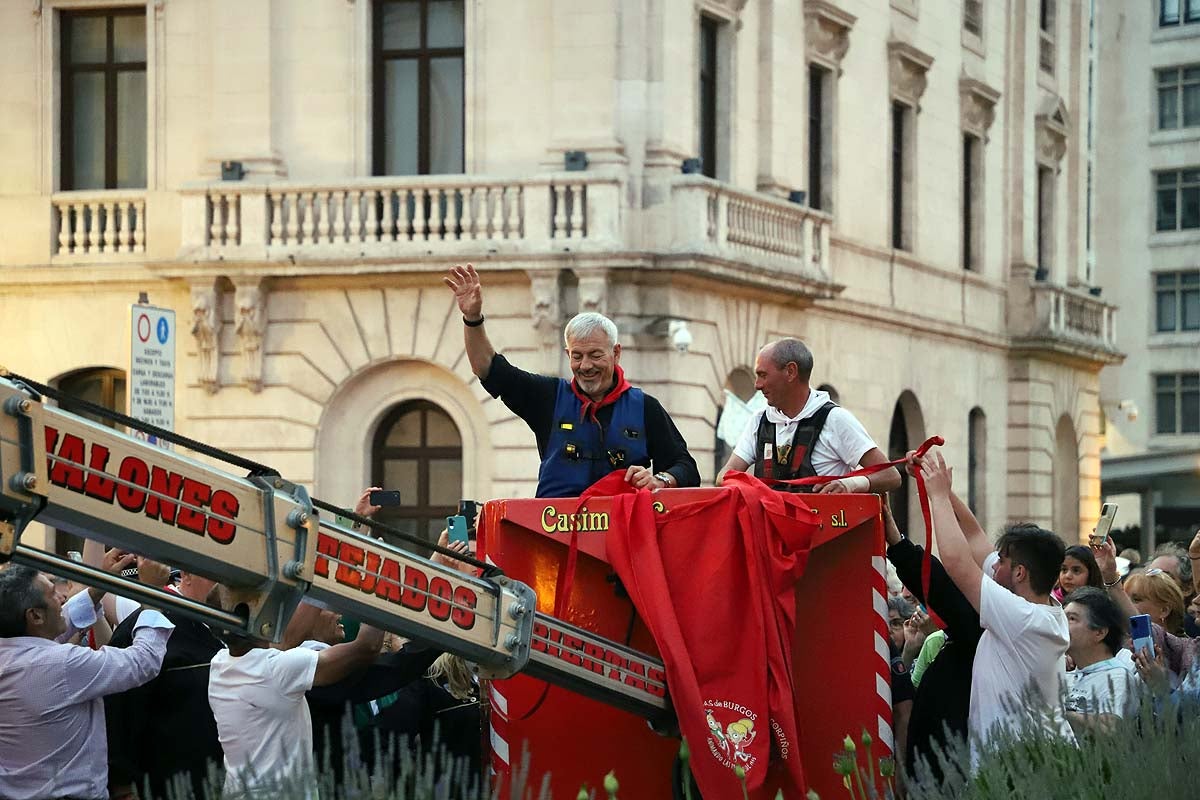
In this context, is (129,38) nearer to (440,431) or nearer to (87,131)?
(87,131)

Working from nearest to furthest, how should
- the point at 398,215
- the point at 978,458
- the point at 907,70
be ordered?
the point at 398,215 → the point at 907,70 → the point at 978,458

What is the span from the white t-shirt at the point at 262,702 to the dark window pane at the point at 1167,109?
5467cm

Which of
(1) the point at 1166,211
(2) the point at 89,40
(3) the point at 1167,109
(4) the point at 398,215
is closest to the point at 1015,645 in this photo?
(4) the point at 398,215

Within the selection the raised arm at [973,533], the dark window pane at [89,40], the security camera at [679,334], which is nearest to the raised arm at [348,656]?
the raised arm at [973,533]

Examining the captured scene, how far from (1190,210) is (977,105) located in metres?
23.7

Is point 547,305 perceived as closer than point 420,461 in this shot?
Yes

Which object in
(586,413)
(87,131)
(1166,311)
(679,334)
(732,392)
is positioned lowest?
(586,413)

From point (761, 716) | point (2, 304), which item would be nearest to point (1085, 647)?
point (761, 716)

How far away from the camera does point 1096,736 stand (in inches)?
264

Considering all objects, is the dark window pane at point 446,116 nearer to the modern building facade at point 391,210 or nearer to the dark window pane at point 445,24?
the modern building facade at point 391,210

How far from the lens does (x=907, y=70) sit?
33.8m

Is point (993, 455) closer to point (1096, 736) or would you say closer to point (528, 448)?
point (528, 448)

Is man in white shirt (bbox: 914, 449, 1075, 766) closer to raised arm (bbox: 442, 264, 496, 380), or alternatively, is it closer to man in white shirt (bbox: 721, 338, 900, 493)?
man in white shirt (bbox: 721, 338, 900, 493)

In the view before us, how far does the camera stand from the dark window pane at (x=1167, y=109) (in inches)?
2309
